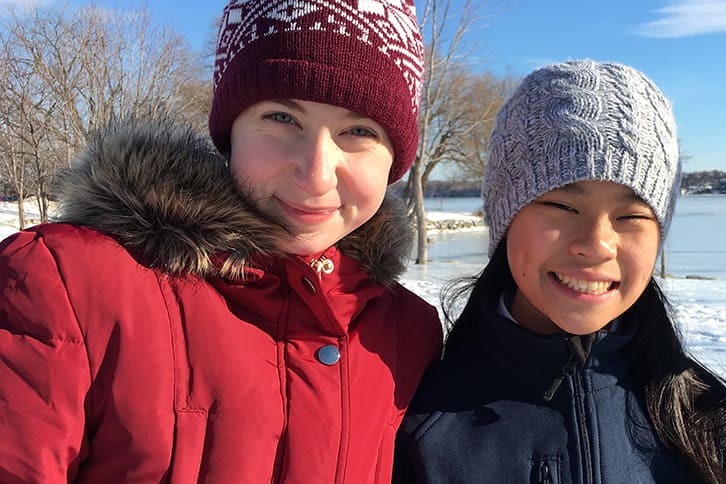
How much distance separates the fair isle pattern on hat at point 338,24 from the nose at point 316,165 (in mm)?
275

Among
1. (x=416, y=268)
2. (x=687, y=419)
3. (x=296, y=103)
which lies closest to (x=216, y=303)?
(x=296, y=103)

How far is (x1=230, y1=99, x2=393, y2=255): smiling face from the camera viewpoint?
4.22 feet

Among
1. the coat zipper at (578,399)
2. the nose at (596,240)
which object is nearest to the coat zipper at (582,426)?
the coat zipper at (578,399)

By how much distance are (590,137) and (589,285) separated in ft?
1.21

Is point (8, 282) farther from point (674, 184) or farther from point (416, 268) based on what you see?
point (416, 268)

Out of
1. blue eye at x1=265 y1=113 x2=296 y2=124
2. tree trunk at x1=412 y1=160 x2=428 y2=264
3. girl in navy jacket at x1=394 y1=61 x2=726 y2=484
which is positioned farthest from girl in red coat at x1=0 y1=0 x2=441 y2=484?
tree trunk at x1=412 y1=160 x2=428 y2=264

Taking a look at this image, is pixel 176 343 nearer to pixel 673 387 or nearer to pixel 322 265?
pixel 322 265

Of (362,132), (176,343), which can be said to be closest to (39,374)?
(176,343)

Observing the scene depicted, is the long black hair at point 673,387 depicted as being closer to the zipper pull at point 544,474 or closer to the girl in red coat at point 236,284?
the zipper pull at point 544,474

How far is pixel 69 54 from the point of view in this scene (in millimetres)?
11859

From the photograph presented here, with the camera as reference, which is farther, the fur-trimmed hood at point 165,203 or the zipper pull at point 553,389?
the zipper pull at point 553,389

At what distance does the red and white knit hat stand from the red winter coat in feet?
0.70

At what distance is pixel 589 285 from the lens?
142cm

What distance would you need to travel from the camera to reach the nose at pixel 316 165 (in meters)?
1.27
